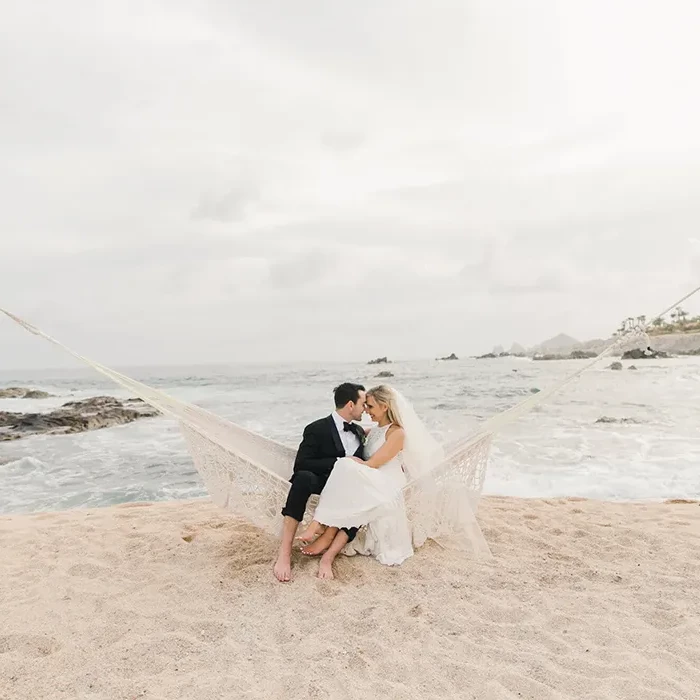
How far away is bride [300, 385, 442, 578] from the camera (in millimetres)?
2537

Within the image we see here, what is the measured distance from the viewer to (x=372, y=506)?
2.54m

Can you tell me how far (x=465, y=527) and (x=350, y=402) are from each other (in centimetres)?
82

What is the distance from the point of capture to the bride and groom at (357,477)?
8.34 feet

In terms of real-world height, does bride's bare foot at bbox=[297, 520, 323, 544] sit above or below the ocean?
above

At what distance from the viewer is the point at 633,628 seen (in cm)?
206

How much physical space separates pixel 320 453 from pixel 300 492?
0.71 ft

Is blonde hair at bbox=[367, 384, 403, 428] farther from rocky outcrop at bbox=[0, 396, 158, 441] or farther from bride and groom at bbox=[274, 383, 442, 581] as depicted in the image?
rocky outcrop at bbox=[0, 396, 158, 441]

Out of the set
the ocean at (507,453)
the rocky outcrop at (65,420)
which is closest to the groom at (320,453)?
the ocean at (507,453)

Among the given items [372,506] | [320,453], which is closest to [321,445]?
[320,453]

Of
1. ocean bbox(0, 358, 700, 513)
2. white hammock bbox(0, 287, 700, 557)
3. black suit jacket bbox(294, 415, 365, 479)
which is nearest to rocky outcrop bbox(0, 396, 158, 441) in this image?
ocean bbox(0, 358, 700, 513)

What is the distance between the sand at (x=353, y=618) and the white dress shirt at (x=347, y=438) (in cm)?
52

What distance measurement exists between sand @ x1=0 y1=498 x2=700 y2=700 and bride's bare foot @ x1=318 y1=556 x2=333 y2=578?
0.14 feet

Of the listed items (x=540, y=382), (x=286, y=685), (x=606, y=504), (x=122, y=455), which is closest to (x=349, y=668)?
(x=286, y=685)

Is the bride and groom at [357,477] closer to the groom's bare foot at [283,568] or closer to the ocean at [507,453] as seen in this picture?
the groom's bare foot at [283,568]
